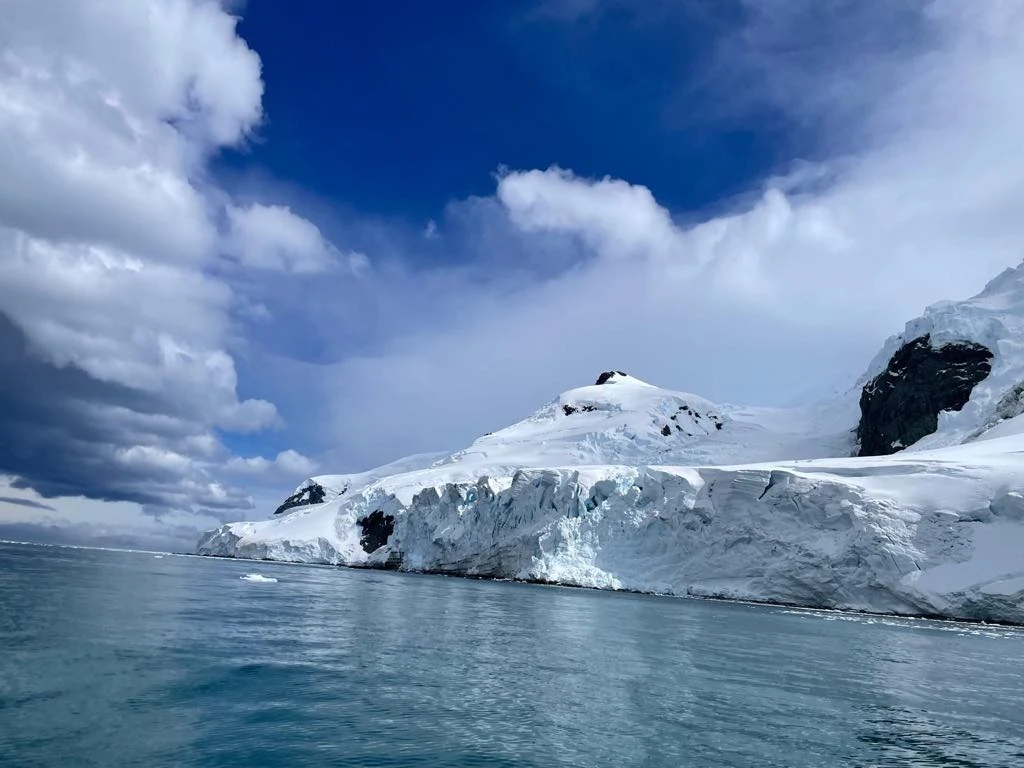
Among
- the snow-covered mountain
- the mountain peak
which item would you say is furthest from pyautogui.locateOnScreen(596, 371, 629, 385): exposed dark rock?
the snow-covered mountain

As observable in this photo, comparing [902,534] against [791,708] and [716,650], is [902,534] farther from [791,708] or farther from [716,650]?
[791,708]

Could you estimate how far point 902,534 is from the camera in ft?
124

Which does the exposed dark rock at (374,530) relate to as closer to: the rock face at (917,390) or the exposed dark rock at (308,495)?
the exposed dark rock at (308,495)

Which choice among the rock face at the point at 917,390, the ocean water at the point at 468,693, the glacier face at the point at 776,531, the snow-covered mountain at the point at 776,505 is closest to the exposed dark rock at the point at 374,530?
the snow-covered mountain at the point at 776,505

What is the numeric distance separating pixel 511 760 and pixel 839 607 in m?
37.0

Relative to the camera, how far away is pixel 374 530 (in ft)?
310

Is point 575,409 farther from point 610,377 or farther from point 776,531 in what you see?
point 776,531

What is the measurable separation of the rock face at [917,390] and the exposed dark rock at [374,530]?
6224 centimetres

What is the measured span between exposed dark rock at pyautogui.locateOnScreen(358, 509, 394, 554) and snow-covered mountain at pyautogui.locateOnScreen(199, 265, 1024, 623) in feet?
0.87

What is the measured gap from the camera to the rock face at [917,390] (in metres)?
76.5

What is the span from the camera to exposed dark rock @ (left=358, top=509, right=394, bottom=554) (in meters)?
92.2

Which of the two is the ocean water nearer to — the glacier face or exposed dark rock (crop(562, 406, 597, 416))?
the glacier face

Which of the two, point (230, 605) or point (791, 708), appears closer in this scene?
point (791, 708)

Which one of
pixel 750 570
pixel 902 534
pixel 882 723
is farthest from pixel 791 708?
pixel 750 570
